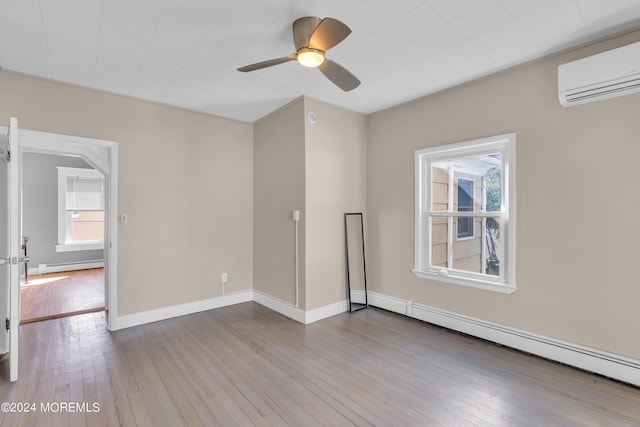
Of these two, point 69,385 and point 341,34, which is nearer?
point 341,34

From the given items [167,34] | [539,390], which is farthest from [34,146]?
[539,390]

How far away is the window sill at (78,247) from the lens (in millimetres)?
6562

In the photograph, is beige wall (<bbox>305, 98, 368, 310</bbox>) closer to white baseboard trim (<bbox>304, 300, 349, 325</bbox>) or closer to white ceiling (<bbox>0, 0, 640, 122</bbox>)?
white baseboard trim (<bbox>304, 300, 349, 325</bbox>)

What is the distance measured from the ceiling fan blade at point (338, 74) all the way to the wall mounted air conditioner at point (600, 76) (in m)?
1.69

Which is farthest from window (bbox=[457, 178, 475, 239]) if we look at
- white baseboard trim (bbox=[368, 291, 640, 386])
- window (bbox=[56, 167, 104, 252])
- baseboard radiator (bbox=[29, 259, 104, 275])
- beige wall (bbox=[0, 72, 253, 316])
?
baseboard radiator (bbox=[29, 259, 104, 275])

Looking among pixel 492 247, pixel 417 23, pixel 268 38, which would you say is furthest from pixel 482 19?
pixel 492 247

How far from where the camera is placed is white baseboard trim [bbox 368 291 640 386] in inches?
92.5

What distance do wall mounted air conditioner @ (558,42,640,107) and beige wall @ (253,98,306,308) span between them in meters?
2.50

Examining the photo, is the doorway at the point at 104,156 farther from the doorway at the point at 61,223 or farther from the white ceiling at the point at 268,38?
the doorway at the point at 61,223

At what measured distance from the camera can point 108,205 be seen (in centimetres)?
354

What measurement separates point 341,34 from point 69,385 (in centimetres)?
327

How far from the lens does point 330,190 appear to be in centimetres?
390

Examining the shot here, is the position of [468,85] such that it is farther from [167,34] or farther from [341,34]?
[167,34]

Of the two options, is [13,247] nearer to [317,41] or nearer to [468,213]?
[317,41]
